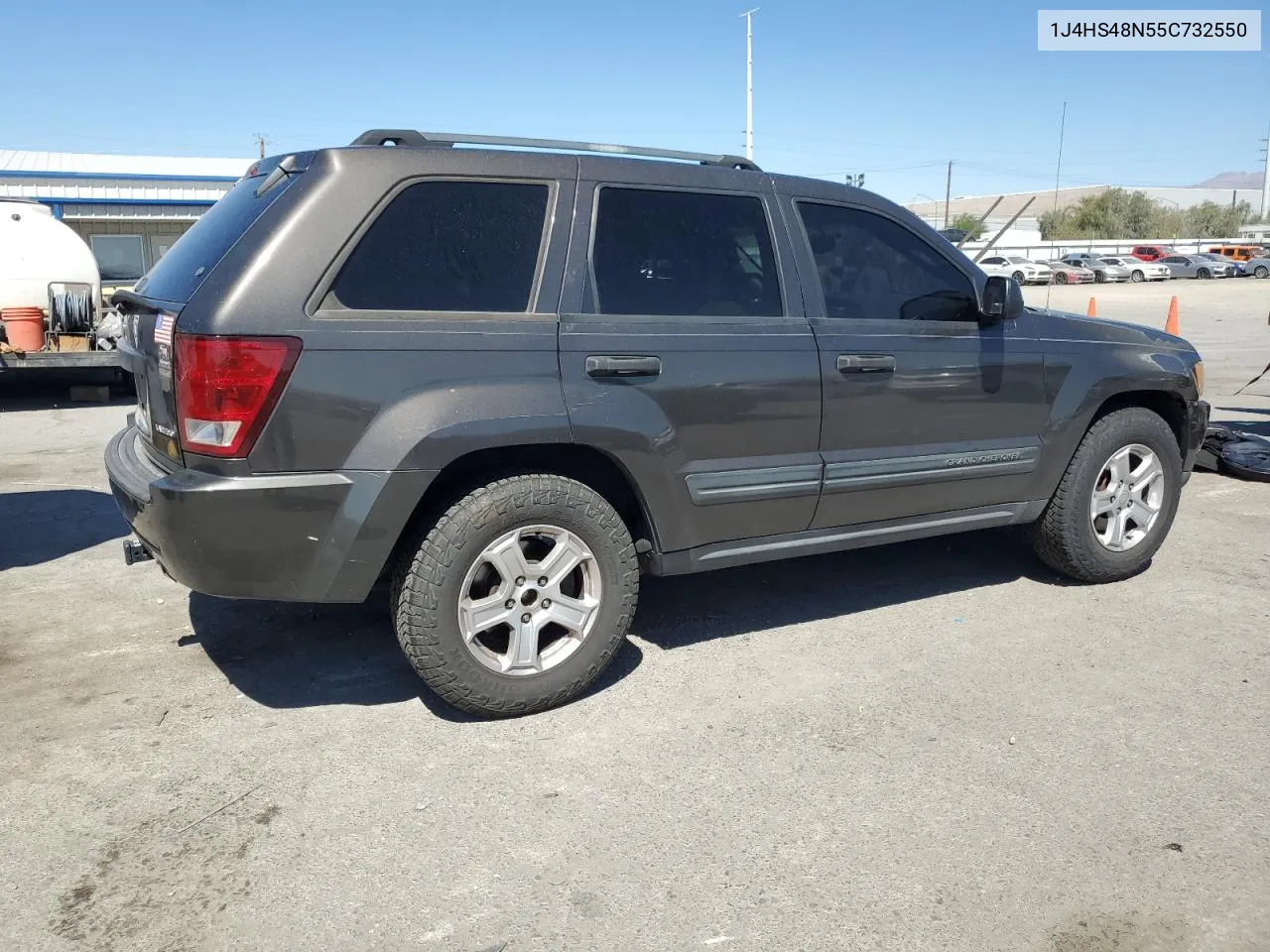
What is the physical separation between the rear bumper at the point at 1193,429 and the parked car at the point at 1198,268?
5093 cm

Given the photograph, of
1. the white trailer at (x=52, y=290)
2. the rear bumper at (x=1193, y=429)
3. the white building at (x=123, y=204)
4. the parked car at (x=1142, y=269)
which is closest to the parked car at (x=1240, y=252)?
the parked car at (x=1142, y=269)

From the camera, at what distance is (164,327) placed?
11.1ft

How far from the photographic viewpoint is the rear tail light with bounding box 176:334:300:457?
3201 millimetres

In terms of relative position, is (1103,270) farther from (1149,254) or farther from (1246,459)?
(1246,459)

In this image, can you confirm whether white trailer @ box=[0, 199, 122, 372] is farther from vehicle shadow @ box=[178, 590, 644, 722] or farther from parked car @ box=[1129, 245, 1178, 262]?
parked car @ box=[1129, 245, 1178, 262]

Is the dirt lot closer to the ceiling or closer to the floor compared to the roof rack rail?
closer to the floor

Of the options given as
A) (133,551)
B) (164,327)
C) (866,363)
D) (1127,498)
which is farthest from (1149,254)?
(164,327)

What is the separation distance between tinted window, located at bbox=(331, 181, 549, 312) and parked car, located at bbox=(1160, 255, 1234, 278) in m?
53.8

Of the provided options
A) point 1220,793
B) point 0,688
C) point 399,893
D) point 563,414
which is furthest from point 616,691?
point 0,688

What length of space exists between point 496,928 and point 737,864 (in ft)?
2.19

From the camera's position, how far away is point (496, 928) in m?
2.57

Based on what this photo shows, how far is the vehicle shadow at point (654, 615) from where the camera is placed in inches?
158

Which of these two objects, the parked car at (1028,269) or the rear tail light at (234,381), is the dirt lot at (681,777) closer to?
the rear tail light at (234,381)

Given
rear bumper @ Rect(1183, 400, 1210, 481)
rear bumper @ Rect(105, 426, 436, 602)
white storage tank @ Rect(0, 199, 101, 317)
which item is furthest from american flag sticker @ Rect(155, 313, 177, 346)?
white storage tank @ Rect(0, 199, 101, 317)
